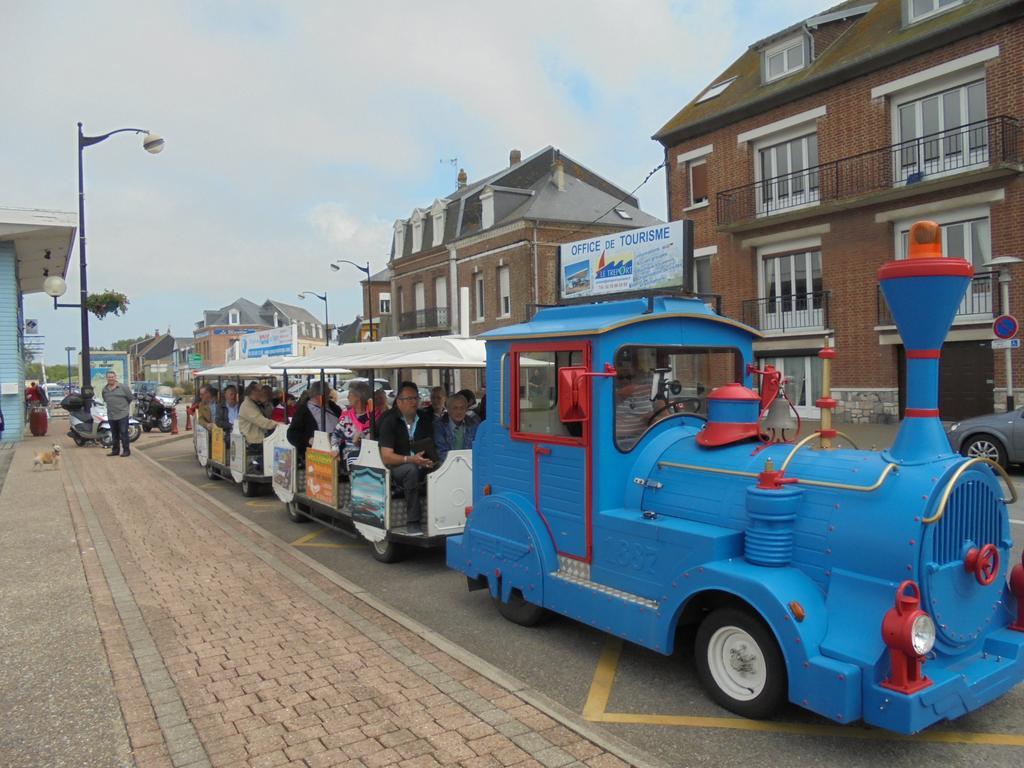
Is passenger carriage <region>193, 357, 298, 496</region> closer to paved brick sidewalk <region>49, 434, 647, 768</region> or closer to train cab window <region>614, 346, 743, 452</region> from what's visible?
paved brick sidewalk <region>49, 434, 647, 768</region>

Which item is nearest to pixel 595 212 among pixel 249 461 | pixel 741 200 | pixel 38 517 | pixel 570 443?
pixel 741 200

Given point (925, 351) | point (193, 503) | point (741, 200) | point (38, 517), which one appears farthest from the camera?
point (741, 200)

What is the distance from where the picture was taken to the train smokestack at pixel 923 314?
347 cm

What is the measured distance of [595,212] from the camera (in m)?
35.4

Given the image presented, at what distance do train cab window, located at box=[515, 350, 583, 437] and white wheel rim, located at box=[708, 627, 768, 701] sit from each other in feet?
4.95

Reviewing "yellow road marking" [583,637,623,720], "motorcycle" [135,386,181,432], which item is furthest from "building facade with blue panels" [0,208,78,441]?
"yellow road marking" [583,637,623,720]

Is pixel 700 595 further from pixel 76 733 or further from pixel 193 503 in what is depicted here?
pixel 193 503

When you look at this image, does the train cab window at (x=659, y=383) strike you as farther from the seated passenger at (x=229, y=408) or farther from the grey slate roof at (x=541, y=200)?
the grey slate roof at (x=541, y=200)

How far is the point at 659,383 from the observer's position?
4965 millimetres

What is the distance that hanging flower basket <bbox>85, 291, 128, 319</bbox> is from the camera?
3095cm

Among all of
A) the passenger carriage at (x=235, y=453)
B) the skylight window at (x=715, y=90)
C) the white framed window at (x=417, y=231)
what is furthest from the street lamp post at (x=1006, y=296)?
the white framed window at (x=417, y=231)

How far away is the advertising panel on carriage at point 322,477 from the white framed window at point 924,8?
1780 centimetres

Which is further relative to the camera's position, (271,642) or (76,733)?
(271,642)

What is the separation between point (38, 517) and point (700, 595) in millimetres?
8650
